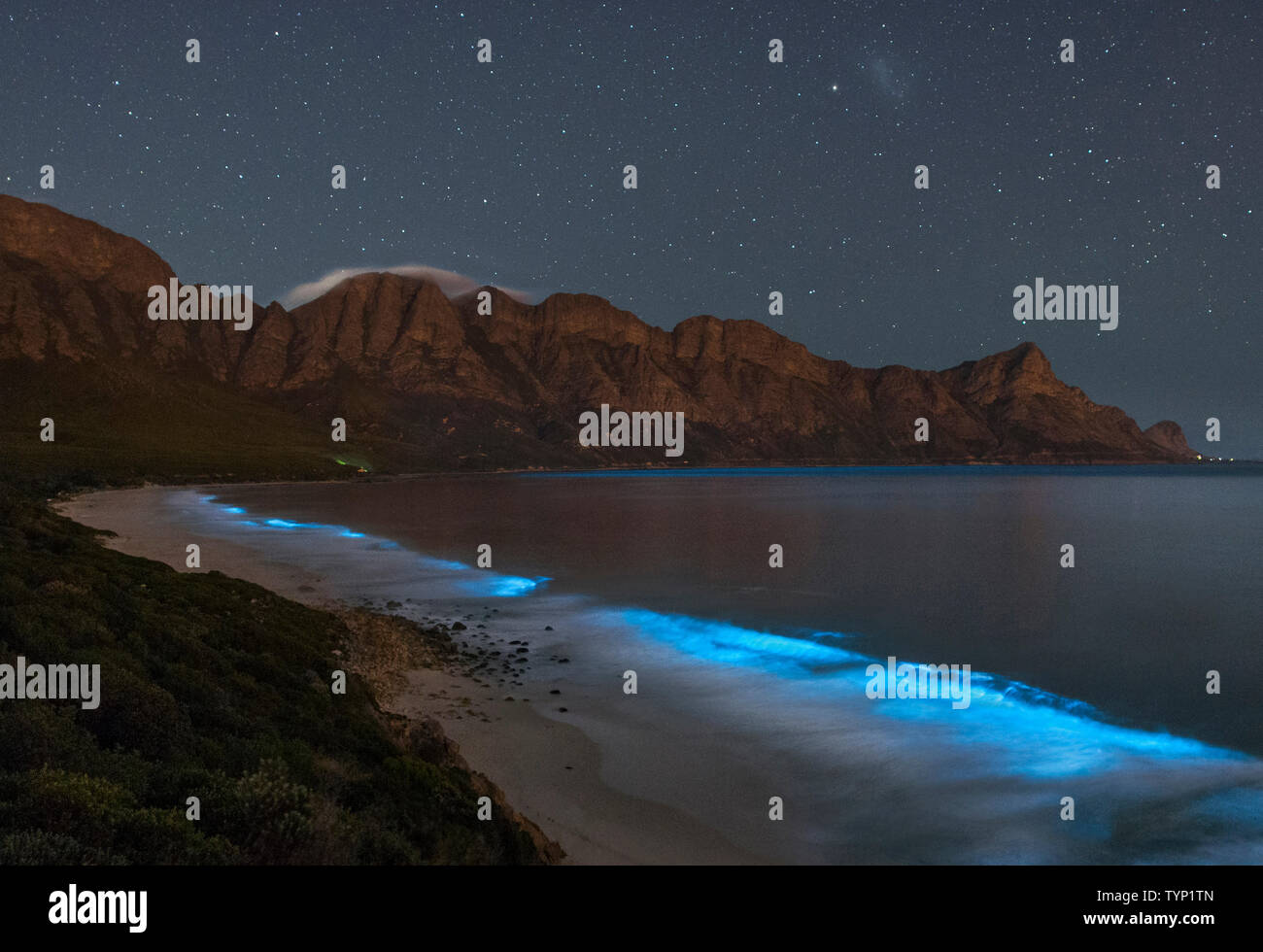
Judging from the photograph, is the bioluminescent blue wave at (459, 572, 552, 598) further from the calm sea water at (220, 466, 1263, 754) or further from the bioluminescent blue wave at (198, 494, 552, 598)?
the calm sea water at (220, 466, 1263, 754)

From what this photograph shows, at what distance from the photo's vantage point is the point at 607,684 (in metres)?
19.8

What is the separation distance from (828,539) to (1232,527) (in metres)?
46.7

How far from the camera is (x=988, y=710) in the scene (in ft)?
62.2

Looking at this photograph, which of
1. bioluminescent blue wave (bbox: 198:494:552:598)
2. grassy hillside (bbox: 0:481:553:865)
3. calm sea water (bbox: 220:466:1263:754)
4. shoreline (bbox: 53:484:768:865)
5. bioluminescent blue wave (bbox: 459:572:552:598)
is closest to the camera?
grassy hillside (bbox: 0:481:553:865)

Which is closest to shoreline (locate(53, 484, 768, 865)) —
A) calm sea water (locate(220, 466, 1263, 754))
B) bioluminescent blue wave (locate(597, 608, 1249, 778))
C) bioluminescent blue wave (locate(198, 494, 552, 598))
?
bioluminescent blue wave (locate(597, 608, 1249, 778))

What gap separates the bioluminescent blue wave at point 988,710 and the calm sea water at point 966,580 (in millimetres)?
929

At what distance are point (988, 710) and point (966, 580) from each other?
940 inches

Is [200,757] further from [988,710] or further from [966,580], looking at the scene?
[966,580]

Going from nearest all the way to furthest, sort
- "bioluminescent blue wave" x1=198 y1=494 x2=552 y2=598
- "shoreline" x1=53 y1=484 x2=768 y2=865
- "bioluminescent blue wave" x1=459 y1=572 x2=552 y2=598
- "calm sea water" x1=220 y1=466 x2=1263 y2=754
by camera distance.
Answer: "shoreline" x1=53 y1=484 x2=768 y2=865 → "calm sea water" x1=220 y1=466 x2=1263 y2=754 → "bioluminescent blue wave" x1=459 y1=572 x2=552 y2=598 → "bioluminescent blue wave" x1=198 y1=494 x2=552 y2=598

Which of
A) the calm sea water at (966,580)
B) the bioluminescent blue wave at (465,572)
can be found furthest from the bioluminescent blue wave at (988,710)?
the bioluminescent blue wave at (465,572)

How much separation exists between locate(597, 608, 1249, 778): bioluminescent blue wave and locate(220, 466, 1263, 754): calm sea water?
93 centimetres

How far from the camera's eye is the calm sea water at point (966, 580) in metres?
22.9

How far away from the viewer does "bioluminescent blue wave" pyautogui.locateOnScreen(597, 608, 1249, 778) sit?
1575 cm

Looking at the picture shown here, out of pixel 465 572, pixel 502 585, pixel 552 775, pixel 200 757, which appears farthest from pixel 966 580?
pixel 200 757
